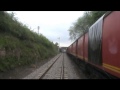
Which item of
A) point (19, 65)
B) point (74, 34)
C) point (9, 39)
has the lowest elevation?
point (19, 65)

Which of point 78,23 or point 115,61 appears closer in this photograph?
point 115,61

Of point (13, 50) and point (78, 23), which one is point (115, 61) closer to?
point (13, 50)

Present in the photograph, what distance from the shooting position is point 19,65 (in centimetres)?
2078
